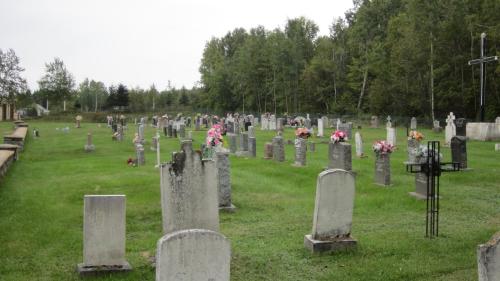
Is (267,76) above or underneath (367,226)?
above

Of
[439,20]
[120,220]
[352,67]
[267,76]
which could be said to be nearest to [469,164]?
[120,220]

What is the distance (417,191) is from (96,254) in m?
8.48

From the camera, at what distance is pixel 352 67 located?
193 ft

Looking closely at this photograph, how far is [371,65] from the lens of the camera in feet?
178

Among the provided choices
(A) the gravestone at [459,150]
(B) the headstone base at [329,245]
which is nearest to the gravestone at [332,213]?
(B) the headstone base at [329,245]

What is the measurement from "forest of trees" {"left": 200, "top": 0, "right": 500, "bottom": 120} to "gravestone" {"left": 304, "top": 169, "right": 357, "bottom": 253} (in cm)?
3379

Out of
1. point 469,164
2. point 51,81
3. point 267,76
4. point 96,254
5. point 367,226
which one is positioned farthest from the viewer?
point 51,81

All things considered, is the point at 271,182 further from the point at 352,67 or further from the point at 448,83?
the point at 352,67

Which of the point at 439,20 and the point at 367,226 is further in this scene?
the point at 439,20

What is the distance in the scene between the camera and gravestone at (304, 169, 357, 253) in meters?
8.74

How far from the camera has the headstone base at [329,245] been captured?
8.66 metres

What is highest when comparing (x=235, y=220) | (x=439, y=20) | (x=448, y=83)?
(x=439, y=20)

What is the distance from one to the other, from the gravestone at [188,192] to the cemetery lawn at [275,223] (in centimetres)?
79

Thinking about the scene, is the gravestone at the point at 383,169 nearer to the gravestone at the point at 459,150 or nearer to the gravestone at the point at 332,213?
the gravestone at the point at 459,150
